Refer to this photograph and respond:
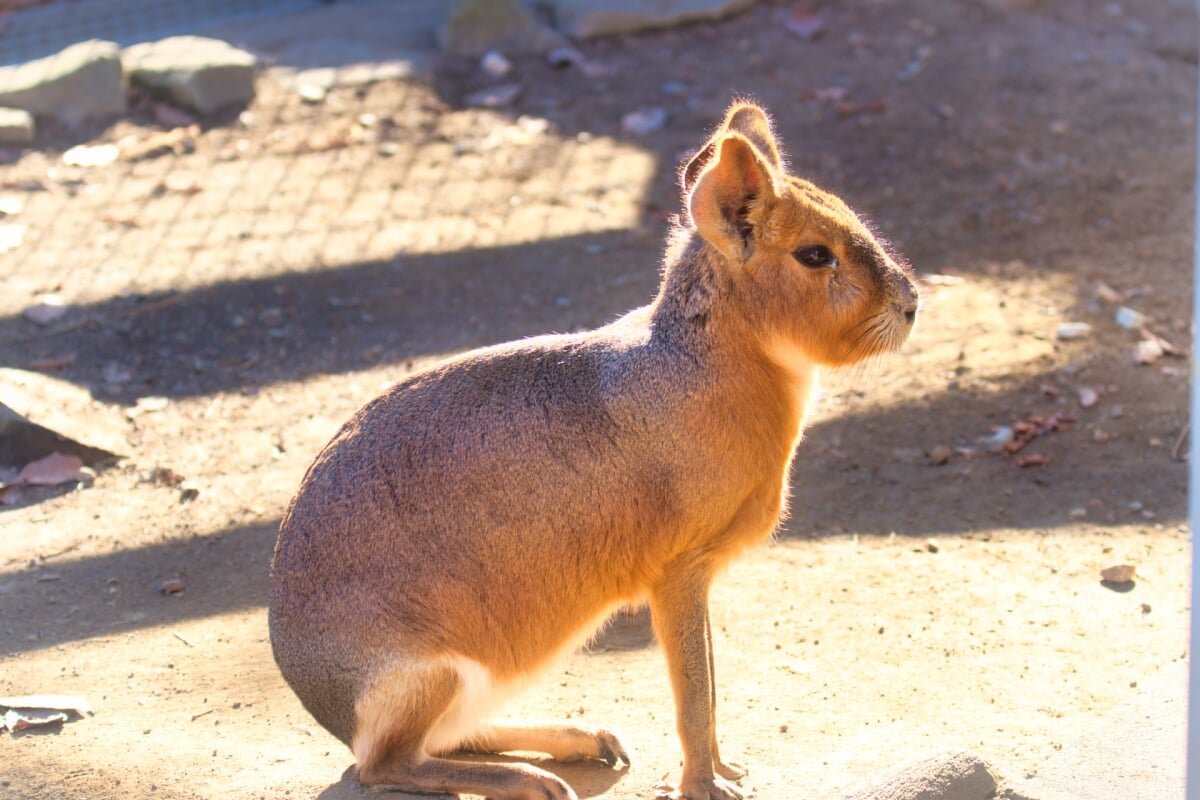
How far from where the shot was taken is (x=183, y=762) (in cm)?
353

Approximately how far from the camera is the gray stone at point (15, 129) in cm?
766

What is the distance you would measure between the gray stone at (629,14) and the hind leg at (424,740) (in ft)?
21.9

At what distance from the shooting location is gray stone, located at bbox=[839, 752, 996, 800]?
3139mm

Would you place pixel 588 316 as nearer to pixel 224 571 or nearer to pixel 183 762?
pixel 224 571

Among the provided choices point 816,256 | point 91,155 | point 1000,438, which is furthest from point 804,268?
point 91,155

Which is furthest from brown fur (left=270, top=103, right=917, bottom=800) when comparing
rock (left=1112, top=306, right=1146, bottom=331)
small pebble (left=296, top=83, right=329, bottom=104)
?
small pebble (left=296, top=83, right=329, bottom=104)

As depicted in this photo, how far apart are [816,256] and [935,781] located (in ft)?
4.21

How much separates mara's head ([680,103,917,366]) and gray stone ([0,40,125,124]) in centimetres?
564

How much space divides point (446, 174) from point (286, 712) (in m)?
4.24

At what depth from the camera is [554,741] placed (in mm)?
3660

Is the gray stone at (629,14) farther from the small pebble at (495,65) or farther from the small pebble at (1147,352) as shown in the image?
the small pebble at (1147,352)

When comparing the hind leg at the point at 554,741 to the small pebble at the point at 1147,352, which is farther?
the small pebble at the point at 1147,352

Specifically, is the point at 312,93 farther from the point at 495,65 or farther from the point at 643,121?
the point at 643,121

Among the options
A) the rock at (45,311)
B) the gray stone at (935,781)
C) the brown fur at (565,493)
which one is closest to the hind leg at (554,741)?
the brown fur at (565,493)
